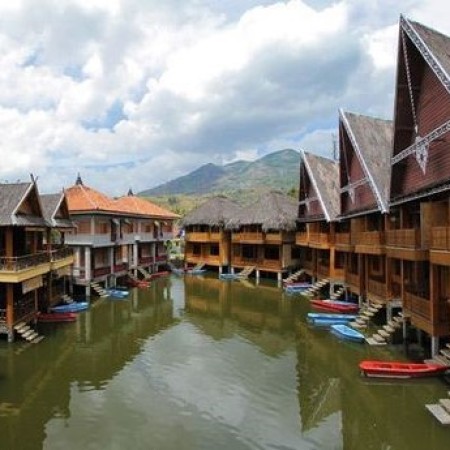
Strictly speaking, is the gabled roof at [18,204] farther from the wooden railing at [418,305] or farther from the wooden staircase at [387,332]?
the wooden railing at [418,305]

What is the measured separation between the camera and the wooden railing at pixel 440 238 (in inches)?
655

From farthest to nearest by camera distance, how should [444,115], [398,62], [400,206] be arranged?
[400,206] → [398,62] → [444,115]

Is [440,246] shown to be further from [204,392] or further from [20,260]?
[20,260]

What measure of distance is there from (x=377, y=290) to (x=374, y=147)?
9246mm

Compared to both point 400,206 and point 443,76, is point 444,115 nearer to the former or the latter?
point 443,76

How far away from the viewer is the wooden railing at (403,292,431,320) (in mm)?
18656

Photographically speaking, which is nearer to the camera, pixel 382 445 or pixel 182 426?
pixel 382 445

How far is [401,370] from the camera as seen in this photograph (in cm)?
1805

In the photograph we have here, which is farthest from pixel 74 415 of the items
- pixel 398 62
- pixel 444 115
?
pixel 398 62

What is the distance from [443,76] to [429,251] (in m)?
6.51

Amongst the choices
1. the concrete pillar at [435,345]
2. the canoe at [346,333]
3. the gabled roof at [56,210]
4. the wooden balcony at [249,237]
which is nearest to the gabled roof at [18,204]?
the gabled roof at [56,210]

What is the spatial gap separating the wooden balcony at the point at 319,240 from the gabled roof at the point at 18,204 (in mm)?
22253

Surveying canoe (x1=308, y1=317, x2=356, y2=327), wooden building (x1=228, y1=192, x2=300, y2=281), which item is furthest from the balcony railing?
wooden building (x1=228, y1=192, x2=300, y2=281)

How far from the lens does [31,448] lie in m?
13.5
